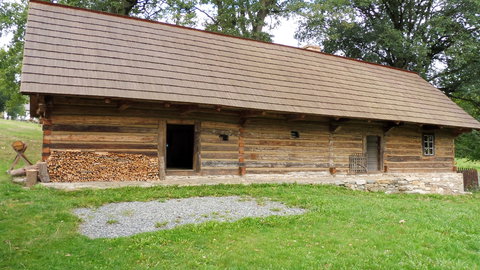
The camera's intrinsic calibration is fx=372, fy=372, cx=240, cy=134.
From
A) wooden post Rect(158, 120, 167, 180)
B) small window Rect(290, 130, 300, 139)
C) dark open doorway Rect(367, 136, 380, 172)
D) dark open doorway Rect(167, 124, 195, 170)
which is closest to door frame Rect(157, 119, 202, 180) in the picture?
wooden post Rect(158, 120, 167, 180)

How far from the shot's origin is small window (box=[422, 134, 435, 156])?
15.5 meters

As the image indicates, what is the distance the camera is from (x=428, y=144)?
15609 mm

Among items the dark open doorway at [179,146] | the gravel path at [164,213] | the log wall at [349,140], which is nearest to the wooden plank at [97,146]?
the gravel path at [164,213]

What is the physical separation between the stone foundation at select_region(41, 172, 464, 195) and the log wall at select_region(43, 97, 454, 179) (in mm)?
218

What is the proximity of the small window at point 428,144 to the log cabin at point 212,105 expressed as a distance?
0.04m

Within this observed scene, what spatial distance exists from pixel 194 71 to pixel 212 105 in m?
1.71

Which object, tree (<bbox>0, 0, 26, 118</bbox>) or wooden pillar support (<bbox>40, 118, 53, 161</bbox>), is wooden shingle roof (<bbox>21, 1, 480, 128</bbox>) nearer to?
wooden pillar support (<bbox>40, 118, 53, 161</bbox>)

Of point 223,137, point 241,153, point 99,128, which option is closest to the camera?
point 99,128

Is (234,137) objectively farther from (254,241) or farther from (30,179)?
(254,241)

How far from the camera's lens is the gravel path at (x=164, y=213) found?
228 inches

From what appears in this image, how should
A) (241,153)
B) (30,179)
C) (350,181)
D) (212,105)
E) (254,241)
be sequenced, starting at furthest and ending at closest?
(350,181), (241,153), (212,105), (30,179), (254,241)

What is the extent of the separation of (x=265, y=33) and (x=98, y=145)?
1700 centimetres

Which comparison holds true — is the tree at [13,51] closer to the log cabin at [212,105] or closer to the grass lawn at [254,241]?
the log cabin at [212,105]

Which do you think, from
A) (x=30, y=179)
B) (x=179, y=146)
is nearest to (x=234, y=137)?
(x=30, y=179)
